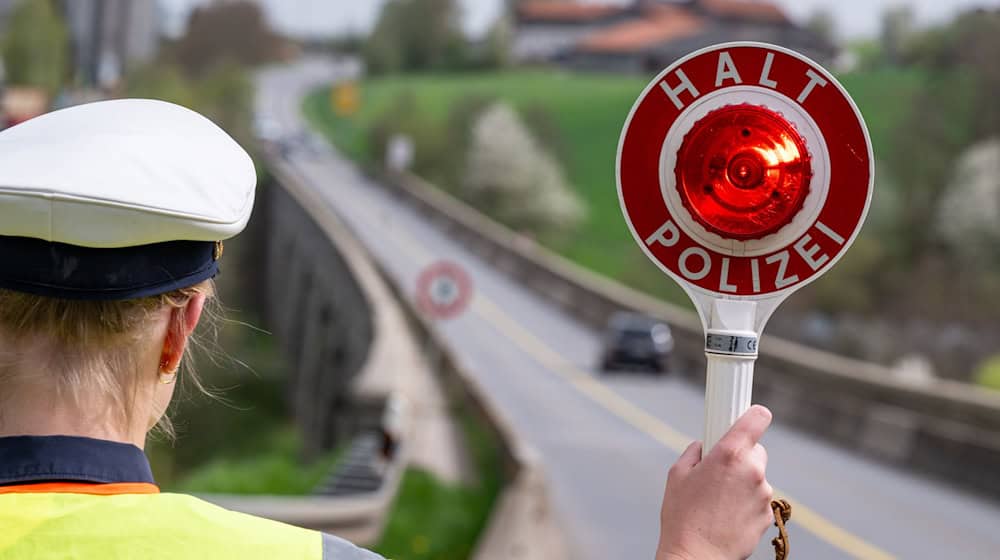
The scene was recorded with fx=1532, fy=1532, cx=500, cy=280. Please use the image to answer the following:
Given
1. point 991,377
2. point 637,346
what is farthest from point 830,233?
point 991,377

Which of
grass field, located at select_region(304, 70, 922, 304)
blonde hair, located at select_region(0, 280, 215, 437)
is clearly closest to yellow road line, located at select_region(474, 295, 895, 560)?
blonde hair, located at select_region(0, 280, 215, 437)

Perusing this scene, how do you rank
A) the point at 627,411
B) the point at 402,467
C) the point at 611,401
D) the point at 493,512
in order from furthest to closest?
the point at 611,401
the point at 627,411
the point at 402,467
the point at 493,512

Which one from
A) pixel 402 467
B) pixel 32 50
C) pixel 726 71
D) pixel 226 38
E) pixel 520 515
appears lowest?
pixel 226 38

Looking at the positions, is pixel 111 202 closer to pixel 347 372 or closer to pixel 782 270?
pixel 782 270

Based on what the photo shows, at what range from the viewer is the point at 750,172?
2.01 m

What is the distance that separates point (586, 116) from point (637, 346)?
100871 mm

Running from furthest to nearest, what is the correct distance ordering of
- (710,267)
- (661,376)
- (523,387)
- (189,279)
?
(661,376), (523,387), (710,267), (189,279)

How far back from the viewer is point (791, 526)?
655 inches

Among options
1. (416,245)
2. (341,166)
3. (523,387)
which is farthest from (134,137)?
(341,166)

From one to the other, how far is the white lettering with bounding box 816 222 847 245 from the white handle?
20 centimetres

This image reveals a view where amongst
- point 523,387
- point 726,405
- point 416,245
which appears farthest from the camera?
point 416,245

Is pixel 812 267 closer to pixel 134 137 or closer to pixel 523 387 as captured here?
pixel 134 137

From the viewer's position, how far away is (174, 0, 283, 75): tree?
517ft

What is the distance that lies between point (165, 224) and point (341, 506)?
12.7m
